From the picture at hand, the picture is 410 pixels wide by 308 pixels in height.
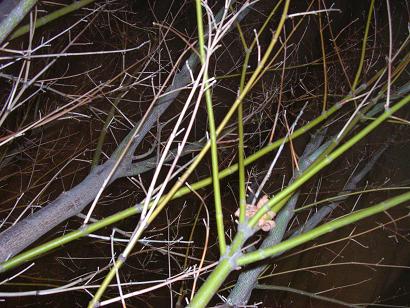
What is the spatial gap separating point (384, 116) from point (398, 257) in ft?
12.6

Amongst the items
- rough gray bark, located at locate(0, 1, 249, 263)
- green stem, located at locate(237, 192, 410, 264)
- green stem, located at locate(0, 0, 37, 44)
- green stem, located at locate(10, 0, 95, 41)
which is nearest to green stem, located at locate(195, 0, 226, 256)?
green stem, located at locate(237, 192, 410, 264)

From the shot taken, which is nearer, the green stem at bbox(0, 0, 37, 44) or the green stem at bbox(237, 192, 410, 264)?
the green stem at bbox(237, 192, 410, 264)

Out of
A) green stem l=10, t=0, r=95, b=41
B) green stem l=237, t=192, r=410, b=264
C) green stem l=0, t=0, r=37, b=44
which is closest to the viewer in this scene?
green stem l=237, t=192, r=410, b=264

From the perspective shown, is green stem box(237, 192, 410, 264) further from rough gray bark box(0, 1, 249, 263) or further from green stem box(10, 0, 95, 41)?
green stem box(10, 0, 95, 41)

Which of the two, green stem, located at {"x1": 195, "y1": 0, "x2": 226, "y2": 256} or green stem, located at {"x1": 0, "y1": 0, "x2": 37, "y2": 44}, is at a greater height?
green stem, located at {"x1": 0, "y1": 0, "x2": 37, "y2": 44}

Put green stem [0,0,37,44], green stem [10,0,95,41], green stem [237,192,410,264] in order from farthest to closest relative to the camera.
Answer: green stem [10,0,95,41] < green stem [0,0,37,44] < green stem [237,192,410,264]

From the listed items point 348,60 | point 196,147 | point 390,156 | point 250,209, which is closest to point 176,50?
point 348,60

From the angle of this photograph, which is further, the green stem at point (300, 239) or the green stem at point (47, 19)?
the green stem at point (47, 19)

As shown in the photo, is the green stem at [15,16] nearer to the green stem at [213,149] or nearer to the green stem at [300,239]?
the green stem at [213,149]

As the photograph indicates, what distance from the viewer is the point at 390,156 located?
4289mm

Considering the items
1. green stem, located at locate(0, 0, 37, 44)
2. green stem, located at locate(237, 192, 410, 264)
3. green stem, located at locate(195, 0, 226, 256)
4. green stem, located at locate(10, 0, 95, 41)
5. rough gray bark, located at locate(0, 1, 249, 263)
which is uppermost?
green stem, located at locate(0, 0, 37, 44)

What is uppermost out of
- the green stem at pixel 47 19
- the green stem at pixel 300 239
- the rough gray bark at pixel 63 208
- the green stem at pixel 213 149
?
the green stem at pixel 47 19

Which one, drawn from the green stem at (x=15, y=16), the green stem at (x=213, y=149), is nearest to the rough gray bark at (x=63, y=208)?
the green stem at (x=213, y=149)

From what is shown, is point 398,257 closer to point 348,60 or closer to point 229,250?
point 348,60
